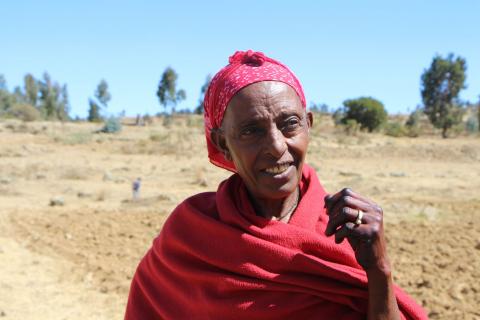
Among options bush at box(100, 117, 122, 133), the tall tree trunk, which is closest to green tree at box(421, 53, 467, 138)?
the tall tree trunk

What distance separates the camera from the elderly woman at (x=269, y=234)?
54.4 inches

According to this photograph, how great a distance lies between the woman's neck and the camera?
5.59ft

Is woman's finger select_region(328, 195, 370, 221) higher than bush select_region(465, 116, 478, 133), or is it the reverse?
woman's finger select_region(328, 195, 370, 221)

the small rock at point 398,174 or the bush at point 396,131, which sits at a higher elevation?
the bush at point 396,131

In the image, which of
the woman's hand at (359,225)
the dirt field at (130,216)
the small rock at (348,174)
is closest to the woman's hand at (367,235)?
the woman's hand at (359,225)

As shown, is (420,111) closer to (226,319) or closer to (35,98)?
(35,98)

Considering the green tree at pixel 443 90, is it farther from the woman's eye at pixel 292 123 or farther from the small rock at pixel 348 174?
the woman's eye at pixel 292 123

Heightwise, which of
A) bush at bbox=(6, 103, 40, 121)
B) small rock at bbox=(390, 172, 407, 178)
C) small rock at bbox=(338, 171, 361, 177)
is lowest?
small rock at bbox=(338, 171, 361, 177)

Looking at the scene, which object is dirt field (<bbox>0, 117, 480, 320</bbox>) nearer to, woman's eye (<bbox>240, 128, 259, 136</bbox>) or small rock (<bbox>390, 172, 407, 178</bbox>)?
small rock (<bbox>390, 172, 407, 178</bbox>)

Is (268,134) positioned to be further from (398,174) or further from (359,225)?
(398,174)

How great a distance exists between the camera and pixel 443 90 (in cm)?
3356

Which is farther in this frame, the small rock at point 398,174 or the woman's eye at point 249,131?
the small rock at point 398,174

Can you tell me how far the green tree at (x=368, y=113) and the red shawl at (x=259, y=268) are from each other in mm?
Answer: 31953

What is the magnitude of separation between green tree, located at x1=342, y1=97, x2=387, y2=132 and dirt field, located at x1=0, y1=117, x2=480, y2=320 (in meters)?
14.3
